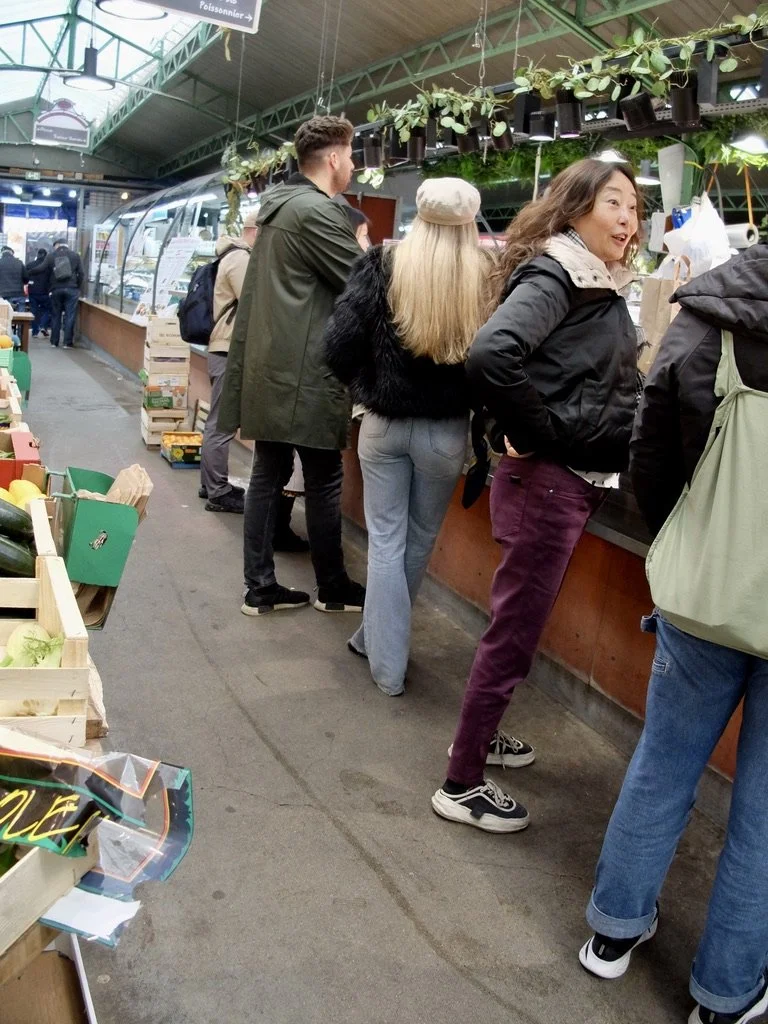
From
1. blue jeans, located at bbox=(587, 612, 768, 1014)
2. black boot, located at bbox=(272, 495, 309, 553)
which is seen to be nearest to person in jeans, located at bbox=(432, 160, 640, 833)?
blue jeans, located at bbox=(587, 612, 768, 1014)

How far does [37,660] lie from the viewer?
61.6 inches

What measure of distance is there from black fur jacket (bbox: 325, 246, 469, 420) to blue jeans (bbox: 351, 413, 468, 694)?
0.20 ft

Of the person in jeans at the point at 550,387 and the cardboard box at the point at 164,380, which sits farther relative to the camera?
the cardboard box at the point at 164,380

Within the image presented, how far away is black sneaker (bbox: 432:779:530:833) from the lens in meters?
2.59

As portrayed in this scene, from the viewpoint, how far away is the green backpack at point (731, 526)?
1.66 m

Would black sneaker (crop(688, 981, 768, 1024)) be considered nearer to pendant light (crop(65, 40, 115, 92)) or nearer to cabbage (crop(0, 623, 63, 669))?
cabbage (crop(0, 623, 63, 669))

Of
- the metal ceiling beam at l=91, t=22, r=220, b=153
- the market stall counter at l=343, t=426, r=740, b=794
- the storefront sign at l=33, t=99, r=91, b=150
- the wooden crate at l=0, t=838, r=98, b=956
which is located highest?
the metal ceiling beam at l=91, t=22, r=220, b=153

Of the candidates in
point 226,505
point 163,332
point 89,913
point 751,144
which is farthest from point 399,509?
point 163,332

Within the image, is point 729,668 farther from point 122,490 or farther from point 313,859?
point 122,490

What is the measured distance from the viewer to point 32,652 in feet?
5.16

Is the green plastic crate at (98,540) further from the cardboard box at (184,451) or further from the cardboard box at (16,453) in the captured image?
the cardboard box at (184,451)

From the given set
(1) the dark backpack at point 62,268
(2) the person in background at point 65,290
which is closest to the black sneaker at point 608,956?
(2) the person in background at point 65,290

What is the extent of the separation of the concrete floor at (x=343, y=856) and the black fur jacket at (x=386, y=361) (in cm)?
108

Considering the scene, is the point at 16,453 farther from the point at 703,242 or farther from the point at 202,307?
the point at 202,307
